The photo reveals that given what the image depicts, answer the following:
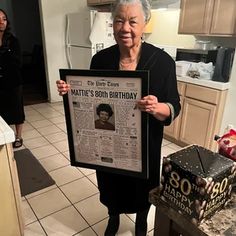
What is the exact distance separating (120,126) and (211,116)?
1706 millimetres

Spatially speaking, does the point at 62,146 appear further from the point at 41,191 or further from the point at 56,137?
the point at 41,191

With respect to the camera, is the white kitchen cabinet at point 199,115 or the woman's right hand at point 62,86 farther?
the white kitchen cabinet at point 199,115

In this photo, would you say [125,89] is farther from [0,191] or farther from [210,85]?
[210,85]

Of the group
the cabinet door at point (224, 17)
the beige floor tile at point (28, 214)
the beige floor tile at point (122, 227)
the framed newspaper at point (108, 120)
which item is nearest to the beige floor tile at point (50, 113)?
the beige floor tile at point (28, 214)

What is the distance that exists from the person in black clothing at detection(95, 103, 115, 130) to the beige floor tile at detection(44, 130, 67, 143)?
2068 millimetres

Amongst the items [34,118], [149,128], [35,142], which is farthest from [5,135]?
[34,118]

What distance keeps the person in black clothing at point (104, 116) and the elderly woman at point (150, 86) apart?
0.53ft

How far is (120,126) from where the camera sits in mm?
1056

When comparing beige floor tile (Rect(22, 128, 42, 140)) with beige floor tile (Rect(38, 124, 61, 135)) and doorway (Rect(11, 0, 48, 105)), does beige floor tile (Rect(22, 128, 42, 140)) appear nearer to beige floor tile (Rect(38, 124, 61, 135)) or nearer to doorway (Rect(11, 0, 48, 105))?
beige floor tile (Rect(38, 124, 61, 135))

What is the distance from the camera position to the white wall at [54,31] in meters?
3.97

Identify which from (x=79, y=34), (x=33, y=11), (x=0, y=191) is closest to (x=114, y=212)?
(x=0, y=191)

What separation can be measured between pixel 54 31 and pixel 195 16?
250cm

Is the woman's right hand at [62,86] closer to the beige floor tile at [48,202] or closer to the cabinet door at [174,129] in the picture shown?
the beige floor tile at [48,202]

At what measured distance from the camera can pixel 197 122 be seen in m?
2.62
